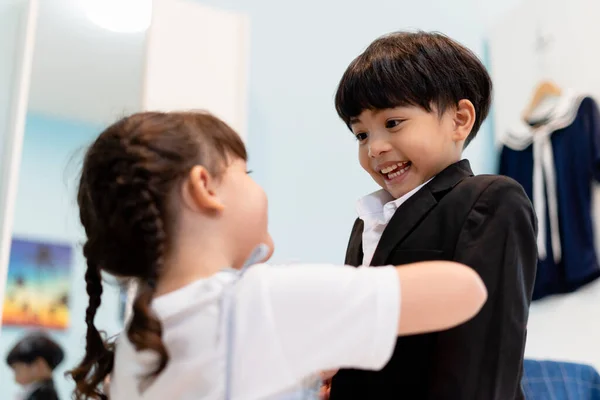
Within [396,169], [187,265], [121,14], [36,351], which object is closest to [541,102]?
[121,14]

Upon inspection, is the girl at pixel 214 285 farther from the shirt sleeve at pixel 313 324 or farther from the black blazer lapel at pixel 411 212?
the black blazer lapel at pixel 411 212

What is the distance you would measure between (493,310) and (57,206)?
1097 mm

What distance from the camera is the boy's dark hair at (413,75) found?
841 mm

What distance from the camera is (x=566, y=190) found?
6.05 feet

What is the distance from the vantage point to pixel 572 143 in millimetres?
1873

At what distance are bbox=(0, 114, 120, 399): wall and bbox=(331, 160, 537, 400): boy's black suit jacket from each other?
33.5 inches

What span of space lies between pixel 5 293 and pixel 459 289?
3.65 ft

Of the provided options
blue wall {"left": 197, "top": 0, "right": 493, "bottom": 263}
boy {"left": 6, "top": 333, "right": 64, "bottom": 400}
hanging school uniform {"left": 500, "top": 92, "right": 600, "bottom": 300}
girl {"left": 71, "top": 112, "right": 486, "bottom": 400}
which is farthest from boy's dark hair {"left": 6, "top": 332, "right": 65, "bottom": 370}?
hanging school uniform {"left": 500, "top": 92, "right": 600, "bottom": 300}

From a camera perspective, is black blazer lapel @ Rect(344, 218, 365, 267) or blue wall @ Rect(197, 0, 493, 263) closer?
black blazer lapel @ Rect(344, 218, 365, 267)

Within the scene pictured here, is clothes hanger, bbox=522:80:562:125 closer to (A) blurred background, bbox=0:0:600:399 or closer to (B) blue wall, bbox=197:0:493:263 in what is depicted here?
(A) blurred background, bbox=0:0:600:399

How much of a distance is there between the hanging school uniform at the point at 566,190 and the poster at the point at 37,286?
1.19 m

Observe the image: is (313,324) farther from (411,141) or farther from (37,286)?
(37,286)

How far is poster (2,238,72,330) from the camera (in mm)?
1416

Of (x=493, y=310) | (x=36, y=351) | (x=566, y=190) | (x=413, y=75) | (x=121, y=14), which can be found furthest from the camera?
(x=566, y=190)
